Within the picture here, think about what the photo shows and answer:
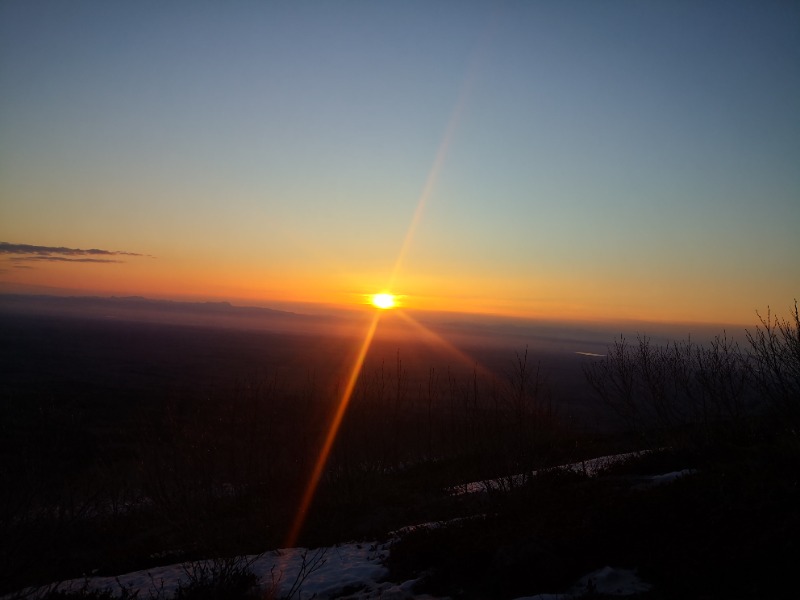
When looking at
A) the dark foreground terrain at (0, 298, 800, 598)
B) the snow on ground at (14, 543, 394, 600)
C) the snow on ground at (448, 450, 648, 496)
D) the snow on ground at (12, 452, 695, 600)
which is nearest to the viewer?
the snow on ground at (12, 452, 695, 600)

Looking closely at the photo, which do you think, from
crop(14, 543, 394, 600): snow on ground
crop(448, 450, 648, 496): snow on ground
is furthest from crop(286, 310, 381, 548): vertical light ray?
crop(448, 450, 648, 496): snow on ground

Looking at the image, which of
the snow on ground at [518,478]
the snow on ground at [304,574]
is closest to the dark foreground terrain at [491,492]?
the snow on ground at [518,478]

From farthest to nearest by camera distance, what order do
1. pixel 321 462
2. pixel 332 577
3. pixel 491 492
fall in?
pixel 321 462 < pixel 491 492 < pixel 332 577

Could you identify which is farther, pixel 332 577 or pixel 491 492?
pixel 491 492

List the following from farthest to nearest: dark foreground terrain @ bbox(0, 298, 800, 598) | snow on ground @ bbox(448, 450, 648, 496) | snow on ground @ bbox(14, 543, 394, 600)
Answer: snow on ground @ bbox(448, 450, 648, 496)
snow on ground @ bbox(14, 543, 394, 600)
dark foreground terrain @ bbox(0, 298, 800, 598)

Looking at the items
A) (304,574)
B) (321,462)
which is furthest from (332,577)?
(321,462)

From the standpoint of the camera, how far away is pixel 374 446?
22.3m

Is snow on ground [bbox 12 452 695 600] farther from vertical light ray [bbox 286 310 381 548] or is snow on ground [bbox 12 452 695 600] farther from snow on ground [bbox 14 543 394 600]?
vertical light ray [bbox 286 310 381 548]

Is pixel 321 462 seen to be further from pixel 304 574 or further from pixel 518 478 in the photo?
pixel 304 574

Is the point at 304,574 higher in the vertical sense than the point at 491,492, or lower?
lower

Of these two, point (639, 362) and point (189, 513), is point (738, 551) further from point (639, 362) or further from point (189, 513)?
point (189, 513)

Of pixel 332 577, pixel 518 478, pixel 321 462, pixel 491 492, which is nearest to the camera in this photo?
pixel 332 577

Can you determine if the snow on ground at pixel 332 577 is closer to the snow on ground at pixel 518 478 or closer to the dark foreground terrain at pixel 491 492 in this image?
the dark foreground terrain at pixel 491 492

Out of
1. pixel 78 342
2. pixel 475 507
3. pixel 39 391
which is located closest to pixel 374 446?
pixel 475 507
